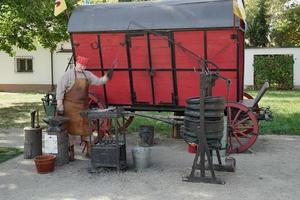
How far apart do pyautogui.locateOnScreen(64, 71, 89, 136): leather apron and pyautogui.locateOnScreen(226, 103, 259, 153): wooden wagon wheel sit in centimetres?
269

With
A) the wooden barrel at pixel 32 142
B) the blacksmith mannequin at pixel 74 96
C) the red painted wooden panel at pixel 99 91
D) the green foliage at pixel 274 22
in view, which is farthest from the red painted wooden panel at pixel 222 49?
the green foliage at pixel 274 22

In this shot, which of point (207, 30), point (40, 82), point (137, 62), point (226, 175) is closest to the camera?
point (226, 175)

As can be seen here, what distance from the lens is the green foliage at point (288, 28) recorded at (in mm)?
30188

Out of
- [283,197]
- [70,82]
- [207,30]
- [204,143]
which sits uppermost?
[207,30]

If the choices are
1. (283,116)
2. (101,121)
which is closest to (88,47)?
(101,121)

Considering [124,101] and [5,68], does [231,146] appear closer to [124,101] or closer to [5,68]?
[124,101]

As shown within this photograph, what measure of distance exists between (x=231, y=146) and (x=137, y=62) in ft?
8.17

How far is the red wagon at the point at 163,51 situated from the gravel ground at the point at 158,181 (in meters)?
1.05

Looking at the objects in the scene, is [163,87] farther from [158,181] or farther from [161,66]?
[158,181]

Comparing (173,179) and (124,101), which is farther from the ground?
(124,101)

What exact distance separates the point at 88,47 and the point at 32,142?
2495 millimetres

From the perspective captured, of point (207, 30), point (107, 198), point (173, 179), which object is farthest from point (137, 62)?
point (107, 198)

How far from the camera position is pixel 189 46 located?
8852 mm

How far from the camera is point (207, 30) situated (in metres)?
8.62
